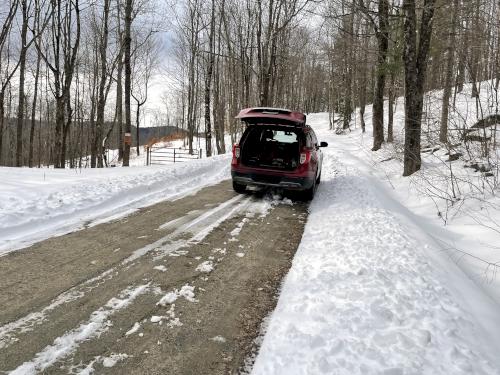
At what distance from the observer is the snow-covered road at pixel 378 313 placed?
288 centimetres

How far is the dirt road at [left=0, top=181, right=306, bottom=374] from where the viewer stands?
9.61 ft

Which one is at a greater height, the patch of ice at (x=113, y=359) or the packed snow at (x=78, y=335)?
the packed snow at (x=78, y=335)

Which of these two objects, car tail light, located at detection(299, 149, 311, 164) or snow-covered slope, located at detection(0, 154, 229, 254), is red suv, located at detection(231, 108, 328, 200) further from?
snow-covered slope, located at detection(0, 154, 229, 254)

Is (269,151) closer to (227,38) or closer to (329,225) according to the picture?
(329,225)

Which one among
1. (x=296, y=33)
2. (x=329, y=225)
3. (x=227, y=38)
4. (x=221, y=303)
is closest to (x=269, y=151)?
(x=329, y=225)

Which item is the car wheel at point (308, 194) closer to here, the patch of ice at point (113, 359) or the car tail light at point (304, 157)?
the car tail light at point (304, 157)

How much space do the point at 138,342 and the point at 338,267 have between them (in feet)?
8.43

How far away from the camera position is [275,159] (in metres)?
9.62

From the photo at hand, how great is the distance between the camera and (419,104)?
10.9m

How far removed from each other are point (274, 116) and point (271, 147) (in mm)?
1792

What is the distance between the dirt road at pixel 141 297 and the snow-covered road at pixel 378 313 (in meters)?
0.32

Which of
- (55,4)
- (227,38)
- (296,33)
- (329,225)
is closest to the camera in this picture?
(329,225)

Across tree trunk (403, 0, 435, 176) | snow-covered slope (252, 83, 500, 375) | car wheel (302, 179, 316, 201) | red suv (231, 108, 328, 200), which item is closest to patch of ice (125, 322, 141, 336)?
snow-covered slope (252, 83, 500, 375)

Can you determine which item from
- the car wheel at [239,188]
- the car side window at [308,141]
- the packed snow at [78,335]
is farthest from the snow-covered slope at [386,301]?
the car wheel at [239,188]
